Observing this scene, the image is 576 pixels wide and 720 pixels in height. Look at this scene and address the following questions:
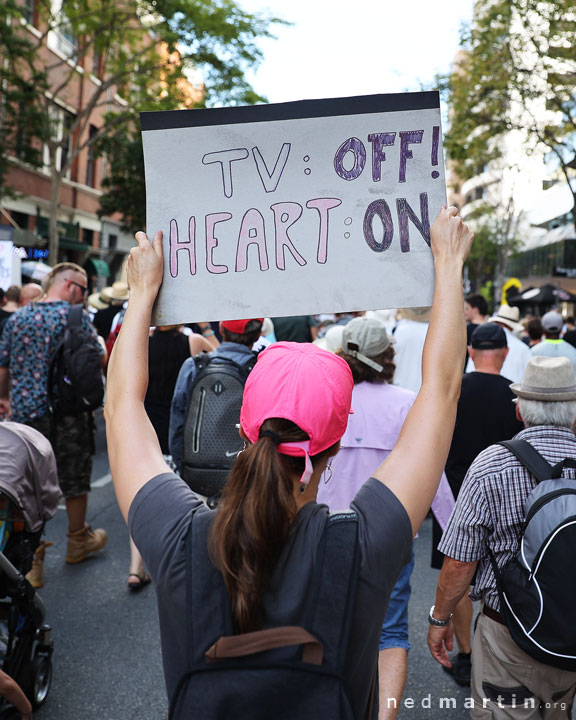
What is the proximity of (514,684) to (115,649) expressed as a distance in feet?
8.06

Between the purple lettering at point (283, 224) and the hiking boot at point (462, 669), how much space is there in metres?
2.98

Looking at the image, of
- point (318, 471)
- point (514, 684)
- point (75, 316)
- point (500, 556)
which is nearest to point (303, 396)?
point (318, 471)

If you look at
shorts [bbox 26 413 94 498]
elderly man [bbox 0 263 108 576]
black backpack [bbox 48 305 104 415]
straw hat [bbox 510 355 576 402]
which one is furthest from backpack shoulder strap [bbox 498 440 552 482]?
shorts [bbox 26 413 94 498]

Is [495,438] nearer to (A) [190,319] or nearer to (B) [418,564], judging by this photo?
(B) [418,564]

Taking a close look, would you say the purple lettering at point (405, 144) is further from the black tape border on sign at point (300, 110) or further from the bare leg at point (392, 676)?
the bare leg at point (392, 676)

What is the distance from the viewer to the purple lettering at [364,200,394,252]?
177cm

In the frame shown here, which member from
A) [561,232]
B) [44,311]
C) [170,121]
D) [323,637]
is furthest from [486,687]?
[561,232]

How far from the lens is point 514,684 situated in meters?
2.62

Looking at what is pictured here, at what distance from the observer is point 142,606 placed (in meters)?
4.84

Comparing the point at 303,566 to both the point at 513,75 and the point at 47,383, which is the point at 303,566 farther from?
the point at 513,75

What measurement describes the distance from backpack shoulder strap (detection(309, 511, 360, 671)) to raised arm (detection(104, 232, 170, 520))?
1.31 feet

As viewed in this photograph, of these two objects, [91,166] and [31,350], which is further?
[91,166]

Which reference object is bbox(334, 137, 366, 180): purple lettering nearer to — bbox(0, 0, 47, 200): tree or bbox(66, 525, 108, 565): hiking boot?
bbox(66, 525, 108, 565): hiking boot

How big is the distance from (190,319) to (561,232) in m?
41.0
